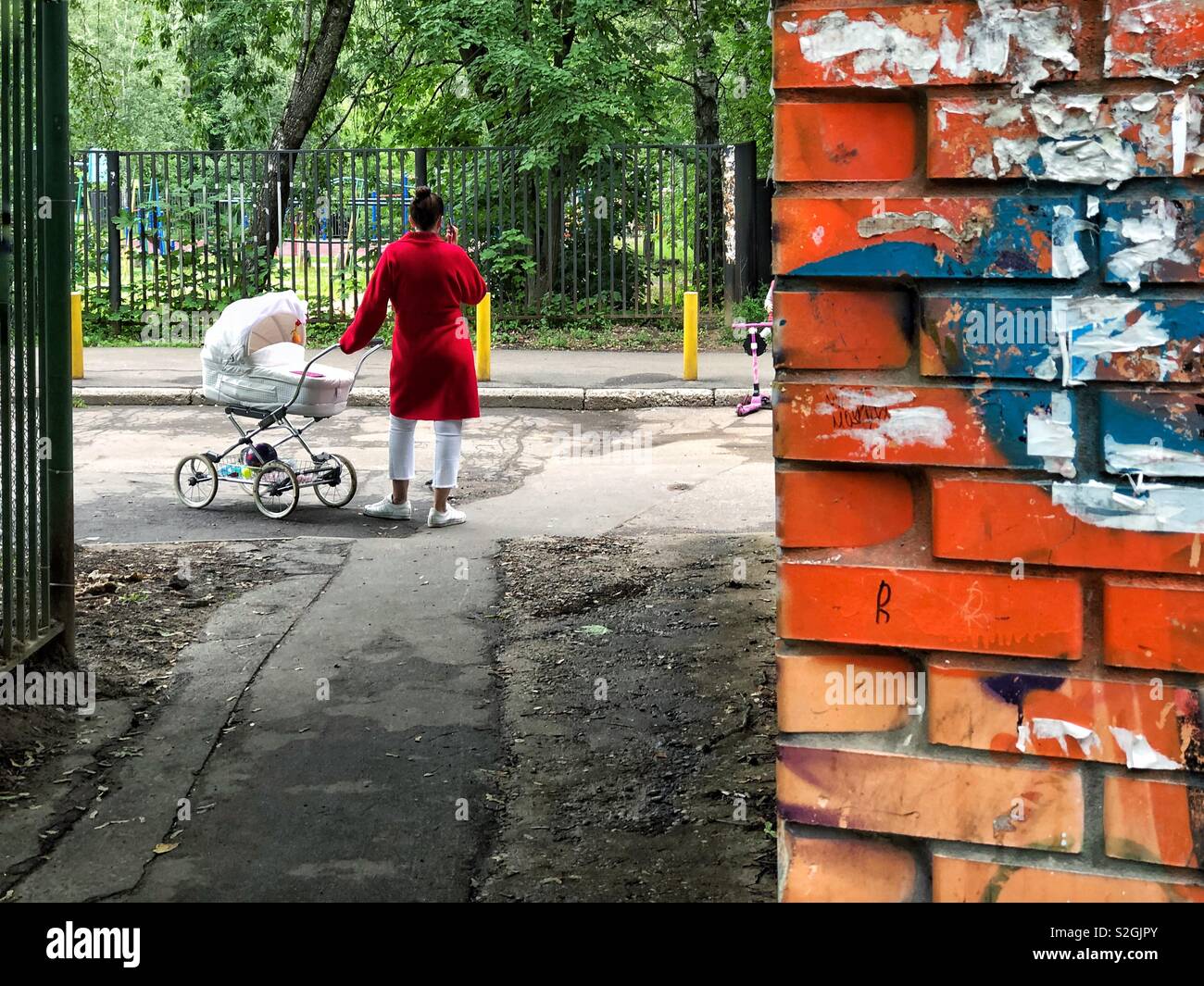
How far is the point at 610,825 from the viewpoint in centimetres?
409

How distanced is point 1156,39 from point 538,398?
12.7m

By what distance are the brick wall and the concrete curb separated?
40.8 ft

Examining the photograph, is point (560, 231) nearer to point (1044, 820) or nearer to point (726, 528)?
point (726, 528)

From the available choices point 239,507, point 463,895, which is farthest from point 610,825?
point 239,507

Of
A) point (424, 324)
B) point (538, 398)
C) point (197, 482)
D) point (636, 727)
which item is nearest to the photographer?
point (636, 727)

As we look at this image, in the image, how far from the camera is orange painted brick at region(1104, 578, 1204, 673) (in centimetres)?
144

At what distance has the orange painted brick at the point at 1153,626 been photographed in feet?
4.72

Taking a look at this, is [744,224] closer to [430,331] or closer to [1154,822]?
[430,331]

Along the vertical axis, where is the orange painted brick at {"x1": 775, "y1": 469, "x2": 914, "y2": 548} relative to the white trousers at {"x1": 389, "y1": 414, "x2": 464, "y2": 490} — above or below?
above

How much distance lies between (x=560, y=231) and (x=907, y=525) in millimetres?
17761

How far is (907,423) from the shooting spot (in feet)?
4.97

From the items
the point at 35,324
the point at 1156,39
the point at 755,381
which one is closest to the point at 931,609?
the point at 1156,39

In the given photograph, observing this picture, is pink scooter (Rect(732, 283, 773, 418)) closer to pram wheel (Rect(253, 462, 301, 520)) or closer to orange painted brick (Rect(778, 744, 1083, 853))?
pram wheel (Rect(253, 462, 301, 520))

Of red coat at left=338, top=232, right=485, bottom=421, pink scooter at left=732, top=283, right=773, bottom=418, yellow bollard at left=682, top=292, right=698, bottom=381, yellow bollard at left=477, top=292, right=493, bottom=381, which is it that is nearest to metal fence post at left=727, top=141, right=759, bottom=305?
yellow bollard at left=682, top=292, right=698, bottom=381
